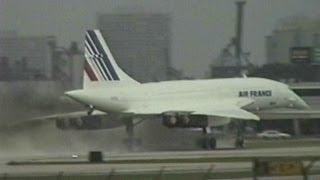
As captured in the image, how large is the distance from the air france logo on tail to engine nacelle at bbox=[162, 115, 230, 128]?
699 cm

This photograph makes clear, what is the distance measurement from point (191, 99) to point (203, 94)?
665 millimetres

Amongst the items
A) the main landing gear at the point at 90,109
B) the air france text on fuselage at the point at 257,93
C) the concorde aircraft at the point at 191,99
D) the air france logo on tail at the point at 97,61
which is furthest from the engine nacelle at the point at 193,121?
the air france logo on tail at the point at 97,61

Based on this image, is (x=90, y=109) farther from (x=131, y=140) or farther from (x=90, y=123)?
(x=131, y=140)

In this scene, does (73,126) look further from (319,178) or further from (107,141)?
(319,178)

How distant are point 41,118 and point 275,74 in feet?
67.9

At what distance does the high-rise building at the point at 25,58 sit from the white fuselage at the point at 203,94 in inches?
162

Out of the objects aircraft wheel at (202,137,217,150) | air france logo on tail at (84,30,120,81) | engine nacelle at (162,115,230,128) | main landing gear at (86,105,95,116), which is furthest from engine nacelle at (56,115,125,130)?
air france logo on tail at (84,30,120,81)

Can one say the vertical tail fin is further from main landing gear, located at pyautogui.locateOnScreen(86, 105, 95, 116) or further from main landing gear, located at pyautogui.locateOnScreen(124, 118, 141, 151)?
main landing gear, located at pyautogui.locateOnScreen(124, 118, 141, 151)

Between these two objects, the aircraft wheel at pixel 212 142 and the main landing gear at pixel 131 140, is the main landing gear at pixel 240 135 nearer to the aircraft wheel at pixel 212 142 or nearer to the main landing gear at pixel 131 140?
the aircraft wheel at pixel 212 142

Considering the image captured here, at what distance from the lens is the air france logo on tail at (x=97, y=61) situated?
52.0 meters

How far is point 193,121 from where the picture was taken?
4525 cm

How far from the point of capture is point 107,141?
37781mm

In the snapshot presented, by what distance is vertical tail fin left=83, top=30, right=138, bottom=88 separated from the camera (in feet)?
169

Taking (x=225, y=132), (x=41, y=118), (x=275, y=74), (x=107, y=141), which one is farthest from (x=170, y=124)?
(x=275, y=74)
